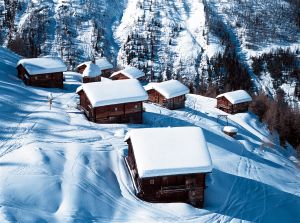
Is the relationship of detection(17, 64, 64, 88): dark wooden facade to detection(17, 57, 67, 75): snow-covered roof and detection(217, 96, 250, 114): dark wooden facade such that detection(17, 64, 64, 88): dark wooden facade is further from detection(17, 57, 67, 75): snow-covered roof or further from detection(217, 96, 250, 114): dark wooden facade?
detection(217, 96, 250, 114): dark wooden facade

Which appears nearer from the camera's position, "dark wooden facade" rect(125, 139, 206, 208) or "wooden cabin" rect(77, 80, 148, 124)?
"dark wooden facade" rect(125, 139, 206, 208)

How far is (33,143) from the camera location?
104ft

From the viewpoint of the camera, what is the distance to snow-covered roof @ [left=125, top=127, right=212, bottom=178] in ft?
88.6

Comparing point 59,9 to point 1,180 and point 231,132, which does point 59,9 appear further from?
point 1,180

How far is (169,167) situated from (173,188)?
184 centimetres

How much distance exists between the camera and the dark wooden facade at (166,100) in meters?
53.9

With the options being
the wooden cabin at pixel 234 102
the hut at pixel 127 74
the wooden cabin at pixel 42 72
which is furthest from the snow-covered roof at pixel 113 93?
the wooden cabin at pixel 234 102

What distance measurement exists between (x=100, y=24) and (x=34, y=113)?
110 m

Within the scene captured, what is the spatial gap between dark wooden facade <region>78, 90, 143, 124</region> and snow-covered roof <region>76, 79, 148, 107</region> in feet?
2.44

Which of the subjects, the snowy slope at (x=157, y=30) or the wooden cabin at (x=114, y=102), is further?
the snowy slope at (x=157, y=30)

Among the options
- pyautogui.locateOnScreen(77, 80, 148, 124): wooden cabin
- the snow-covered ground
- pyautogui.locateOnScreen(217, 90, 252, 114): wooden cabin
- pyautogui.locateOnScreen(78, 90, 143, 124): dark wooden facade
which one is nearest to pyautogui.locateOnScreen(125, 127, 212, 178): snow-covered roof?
the snow-covered ground

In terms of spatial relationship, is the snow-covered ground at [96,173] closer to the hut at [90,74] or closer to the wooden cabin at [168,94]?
the wooden cabin at [168,94]

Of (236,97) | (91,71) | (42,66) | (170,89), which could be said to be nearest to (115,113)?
(42,66)

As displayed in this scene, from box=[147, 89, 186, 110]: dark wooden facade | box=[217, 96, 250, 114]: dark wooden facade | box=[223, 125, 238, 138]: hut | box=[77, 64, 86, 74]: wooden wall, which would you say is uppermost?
box=[77, 64, 86, 74]: wooden wall
